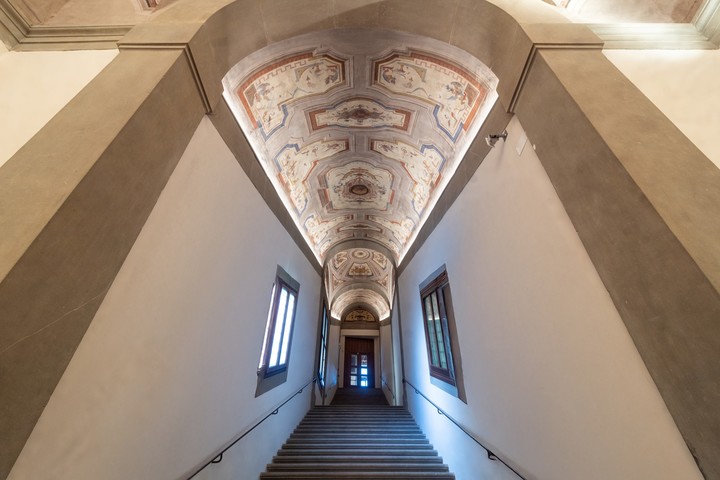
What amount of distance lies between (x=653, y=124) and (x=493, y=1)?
5.47 ft

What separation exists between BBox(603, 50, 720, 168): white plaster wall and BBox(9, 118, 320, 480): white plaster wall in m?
3.37

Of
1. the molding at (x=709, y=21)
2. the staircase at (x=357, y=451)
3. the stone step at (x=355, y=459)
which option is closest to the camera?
the molding at (x=709, y=21)

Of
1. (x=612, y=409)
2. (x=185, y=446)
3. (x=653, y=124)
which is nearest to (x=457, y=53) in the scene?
(x=653, y=124)

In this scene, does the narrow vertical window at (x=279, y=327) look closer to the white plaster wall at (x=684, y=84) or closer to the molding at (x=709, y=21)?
the white plaster wall at (x=684, y=84)

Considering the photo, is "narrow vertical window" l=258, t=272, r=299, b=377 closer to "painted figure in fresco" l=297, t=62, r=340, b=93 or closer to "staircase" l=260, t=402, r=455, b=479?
"staircase" l=260, t=402, r=455, b=479

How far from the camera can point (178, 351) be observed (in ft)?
6.57

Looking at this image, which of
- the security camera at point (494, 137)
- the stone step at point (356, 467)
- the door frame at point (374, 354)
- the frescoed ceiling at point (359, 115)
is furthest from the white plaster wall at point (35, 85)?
the door frame at point (374, 354)

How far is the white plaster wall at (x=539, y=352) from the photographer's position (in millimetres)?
1334

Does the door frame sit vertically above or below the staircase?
above

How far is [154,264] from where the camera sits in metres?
1.75

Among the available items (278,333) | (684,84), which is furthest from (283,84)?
(278,333)

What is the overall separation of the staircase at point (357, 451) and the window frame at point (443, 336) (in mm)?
1136

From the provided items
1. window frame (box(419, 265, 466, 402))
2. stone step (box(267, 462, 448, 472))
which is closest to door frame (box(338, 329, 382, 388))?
window frame (box(419, 265, 466, 402))

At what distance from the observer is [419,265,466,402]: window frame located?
363 centimetres
